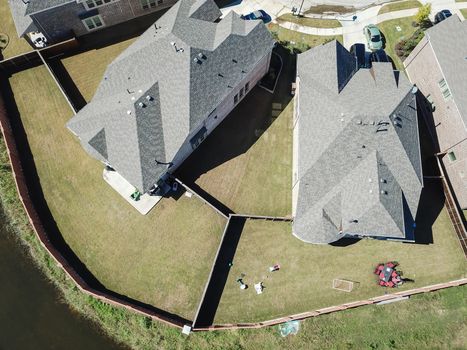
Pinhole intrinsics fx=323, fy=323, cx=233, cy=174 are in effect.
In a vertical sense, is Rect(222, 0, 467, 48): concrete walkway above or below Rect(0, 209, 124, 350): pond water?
above

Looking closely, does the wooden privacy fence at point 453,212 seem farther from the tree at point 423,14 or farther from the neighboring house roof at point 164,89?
the neighboring house roof at point 164,89

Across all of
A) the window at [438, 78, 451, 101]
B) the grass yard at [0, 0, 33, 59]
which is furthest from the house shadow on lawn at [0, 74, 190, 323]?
the window at [438, 78, 451, 101]

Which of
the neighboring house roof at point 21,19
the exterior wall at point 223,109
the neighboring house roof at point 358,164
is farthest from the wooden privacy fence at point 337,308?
the neighboring house roof at point 21,19

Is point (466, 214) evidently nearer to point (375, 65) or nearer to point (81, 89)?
point (375, 65)

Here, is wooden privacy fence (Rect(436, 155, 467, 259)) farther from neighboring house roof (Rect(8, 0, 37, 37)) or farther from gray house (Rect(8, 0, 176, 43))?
neighboring house roof (Rect(8, 0, 37, 37))

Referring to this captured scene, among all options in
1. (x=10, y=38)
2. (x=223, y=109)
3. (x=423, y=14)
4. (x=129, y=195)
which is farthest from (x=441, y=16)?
(x=10, y=38)

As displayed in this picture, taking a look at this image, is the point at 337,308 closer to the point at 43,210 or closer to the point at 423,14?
the point at 43,210
